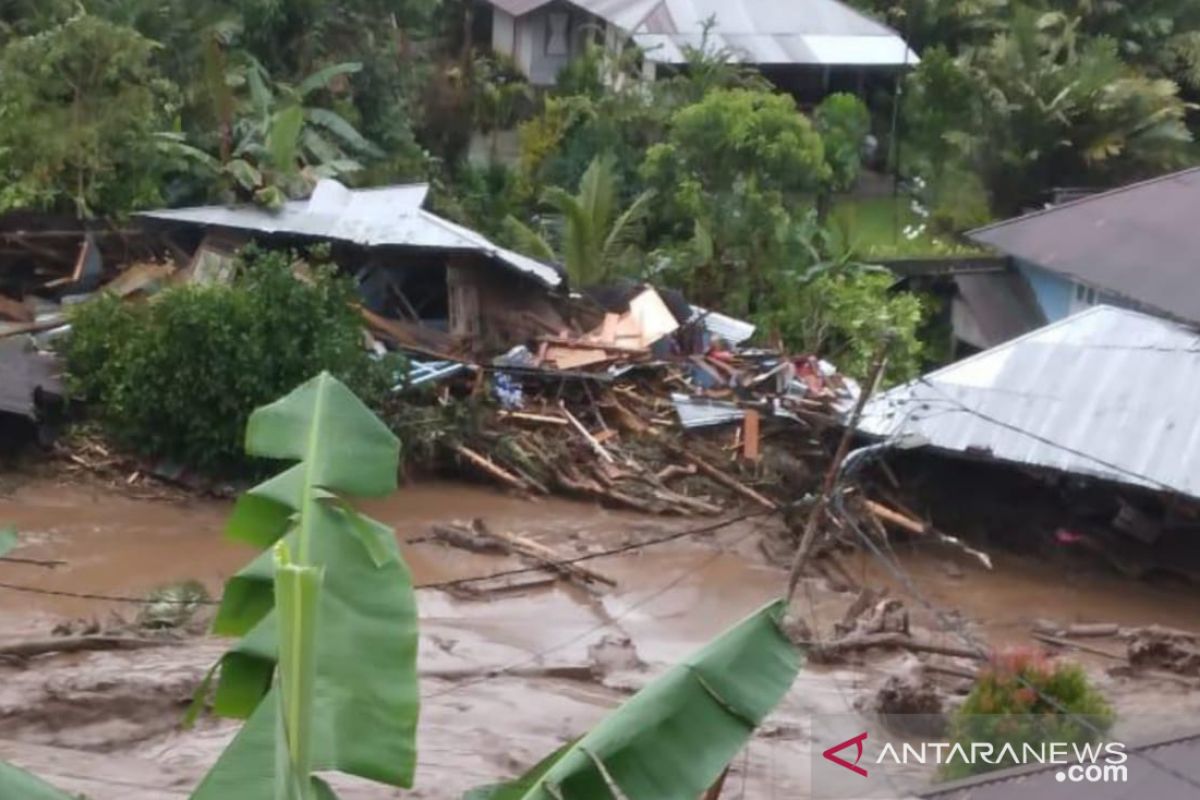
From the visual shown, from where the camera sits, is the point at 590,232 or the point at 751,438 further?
the point at 590,232

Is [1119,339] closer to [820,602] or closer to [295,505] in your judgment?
[820,602]

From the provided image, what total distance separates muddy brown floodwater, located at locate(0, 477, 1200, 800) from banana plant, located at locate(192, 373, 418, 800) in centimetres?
276

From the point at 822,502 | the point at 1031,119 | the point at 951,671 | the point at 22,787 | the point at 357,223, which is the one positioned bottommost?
the point at 951,671

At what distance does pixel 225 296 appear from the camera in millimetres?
15070

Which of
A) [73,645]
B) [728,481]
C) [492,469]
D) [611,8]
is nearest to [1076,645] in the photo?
[728,481]

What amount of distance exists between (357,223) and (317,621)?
13686 mm

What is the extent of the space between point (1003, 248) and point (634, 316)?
3701mm

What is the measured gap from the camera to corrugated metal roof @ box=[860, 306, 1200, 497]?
13750 millimetres

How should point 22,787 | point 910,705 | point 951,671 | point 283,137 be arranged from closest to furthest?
point 22,787 < point 910,705 < point 951,671 < point 283,137

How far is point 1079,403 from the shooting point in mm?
14320

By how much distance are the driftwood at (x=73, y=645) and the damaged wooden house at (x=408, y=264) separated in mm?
6737

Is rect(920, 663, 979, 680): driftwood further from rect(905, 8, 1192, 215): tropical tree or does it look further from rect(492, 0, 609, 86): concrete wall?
rect(492, 0, 609, 86): concrete wall

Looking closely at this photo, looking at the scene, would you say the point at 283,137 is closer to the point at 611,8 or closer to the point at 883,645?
the point at 611,8

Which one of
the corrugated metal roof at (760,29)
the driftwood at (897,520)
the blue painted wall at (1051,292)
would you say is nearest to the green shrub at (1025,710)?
the driftwood at (897,520)
